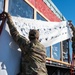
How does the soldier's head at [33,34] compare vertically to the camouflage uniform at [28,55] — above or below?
above

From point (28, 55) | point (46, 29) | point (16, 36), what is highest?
point (46, 29)

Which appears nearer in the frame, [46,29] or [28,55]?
[28,55]

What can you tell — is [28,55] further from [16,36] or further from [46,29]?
[46,29]

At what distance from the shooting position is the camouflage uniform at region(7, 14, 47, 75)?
363 centimetres

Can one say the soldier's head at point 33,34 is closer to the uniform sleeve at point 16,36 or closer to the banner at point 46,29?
the uniform sleeve at point 16,36

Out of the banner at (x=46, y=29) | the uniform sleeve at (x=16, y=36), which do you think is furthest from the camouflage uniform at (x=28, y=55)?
the banner at (x=46, y=29)

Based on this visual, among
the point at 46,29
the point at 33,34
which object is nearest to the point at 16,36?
the point at 33,34

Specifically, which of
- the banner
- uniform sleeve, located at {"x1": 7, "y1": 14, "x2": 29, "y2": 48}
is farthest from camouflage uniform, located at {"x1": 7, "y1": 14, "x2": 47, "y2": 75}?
the banner

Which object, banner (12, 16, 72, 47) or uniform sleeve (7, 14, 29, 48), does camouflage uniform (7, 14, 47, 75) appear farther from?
banner (12, 16, 72, 47)

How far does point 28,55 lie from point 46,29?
1052 millimetres

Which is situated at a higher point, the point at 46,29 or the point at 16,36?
the point at 46,29

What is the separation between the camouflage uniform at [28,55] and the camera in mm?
3627

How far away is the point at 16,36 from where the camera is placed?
364 centimetres

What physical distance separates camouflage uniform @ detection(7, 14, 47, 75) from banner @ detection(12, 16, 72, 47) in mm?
293
